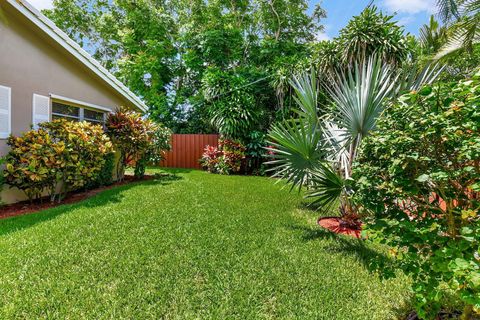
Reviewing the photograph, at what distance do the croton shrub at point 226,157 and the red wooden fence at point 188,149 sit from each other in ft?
5.23

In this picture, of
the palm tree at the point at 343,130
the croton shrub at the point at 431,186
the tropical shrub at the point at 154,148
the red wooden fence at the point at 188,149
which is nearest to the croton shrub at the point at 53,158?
the tropical shrub at the point at 154,148

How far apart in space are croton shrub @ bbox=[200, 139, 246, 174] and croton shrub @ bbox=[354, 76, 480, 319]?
30.0 ft

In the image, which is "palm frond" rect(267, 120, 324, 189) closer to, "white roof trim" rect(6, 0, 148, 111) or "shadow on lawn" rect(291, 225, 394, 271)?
"shadow on lawn" rect(291, 225, 394, 271)

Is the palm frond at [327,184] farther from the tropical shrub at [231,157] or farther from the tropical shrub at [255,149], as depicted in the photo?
the tropical shrub at [255,149]

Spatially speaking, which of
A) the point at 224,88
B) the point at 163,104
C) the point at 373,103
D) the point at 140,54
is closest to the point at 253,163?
the point at 224,88

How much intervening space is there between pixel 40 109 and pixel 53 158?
1572 millimetres

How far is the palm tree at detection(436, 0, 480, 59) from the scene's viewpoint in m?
6.11

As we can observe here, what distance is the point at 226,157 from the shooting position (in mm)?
11125

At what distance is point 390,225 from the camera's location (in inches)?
72.2

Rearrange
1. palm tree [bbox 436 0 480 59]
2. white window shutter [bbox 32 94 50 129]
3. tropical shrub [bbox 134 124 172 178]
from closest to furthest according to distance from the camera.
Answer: white window shutter [bbox 32 94 50 129], palm tree [bbox 436 0 480 59], tropical shrub [bbox 134 124 172 178]

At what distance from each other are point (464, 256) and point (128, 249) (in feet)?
11.2

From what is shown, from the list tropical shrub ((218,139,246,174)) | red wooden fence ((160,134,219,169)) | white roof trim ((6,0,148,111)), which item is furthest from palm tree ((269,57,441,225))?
red wooden fence ((160,134,219,169))

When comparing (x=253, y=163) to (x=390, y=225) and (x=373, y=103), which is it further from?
(x=390, y=225)

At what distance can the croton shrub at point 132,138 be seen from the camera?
818 centimetres
